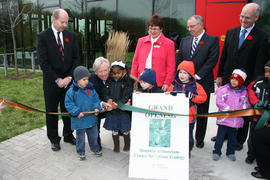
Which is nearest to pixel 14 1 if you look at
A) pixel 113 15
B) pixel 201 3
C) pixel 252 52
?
pixel 113 15

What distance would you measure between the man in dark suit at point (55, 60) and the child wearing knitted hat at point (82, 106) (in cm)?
38

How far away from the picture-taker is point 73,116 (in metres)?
3.06

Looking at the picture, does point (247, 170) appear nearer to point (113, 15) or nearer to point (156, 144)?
point (156, 144)

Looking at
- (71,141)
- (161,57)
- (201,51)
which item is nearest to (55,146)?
(71,141)

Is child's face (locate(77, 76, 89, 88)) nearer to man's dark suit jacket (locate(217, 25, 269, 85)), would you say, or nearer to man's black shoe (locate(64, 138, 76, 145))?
man's black shoe (locate(64, 138, 76, 145))

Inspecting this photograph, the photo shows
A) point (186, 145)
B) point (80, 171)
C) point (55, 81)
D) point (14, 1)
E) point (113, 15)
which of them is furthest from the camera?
point (14, 1)

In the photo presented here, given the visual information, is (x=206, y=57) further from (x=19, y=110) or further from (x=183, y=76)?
(x=19, y=110)

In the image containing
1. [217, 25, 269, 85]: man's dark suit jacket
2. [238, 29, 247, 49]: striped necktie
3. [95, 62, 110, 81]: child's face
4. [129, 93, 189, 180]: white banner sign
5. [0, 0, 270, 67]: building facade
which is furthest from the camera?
[0, 0, 270, 67]: building facade

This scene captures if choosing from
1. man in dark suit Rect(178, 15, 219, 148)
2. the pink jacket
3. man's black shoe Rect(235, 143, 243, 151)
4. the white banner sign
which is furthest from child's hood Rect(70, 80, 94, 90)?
man's black shoe Rect(235, 143, 243, 151)

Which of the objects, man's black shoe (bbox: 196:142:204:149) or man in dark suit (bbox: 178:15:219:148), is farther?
man's black shoe (bbox: 196:142:204:149)

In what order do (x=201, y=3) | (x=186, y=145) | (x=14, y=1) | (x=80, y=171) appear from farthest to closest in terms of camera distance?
(x=14, y=1) < (x=201, y=3) < (x=80, y=171) < (x=186, y=145)

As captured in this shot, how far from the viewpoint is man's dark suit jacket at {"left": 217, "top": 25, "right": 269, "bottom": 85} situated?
128 inches

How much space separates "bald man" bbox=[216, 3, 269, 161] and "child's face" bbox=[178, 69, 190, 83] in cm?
101

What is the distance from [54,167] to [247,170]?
2.53 meters
